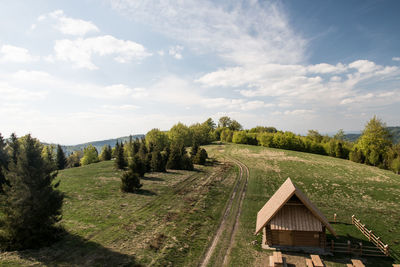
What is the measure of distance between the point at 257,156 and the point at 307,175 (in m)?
24.8

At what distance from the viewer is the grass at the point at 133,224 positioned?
17312 mm

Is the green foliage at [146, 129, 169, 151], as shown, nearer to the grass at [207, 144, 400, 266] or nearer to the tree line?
the grass at [207, 144, 400, 266]

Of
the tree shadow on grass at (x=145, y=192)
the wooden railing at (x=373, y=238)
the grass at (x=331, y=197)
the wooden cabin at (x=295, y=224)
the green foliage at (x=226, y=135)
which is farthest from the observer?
the green foliage at (x=226, y=135)

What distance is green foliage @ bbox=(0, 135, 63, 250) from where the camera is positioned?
58.3 feet

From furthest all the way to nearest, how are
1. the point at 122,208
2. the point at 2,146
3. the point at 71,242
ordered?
the point at 2,146 → the point at 122,208 → the point at 71,242

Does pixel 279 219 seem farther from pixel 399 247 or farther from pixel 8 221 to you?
pixel 8 221

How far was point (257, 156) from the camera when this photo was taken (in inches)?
2928

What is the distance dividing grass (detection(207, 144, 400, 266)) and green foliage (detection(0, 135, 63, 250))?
18348 mm

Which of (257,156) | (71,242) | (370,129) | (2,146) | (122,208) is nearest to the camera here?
(71,242)

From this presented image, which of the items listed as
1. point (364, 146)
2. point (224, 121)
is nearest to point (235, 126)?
point (224, 121)

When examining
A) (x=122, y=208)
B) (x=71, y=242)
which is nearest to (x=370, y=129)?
(x=122, y=208)

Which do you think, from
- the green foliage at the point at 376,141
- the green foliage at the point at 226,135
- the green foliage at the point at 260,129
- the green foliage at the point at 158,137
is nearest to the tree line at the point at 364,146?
the green foliage at the point at 376,141

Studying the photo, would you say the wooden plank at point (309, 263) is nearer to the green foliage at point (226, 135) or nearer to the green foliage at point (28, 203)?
the green foliage at point (28, 203)

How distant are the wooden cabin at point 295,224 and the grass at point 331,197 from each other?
1641mm
